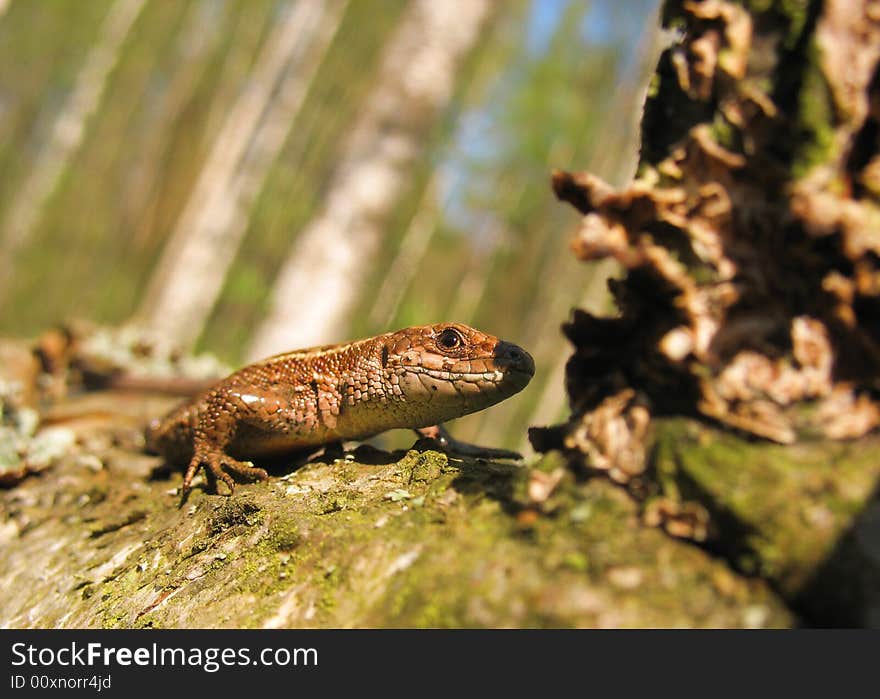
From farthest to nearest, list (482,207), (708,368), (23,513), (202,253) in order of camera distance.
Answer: (482,207), (202,253), (23,513), (708,368)

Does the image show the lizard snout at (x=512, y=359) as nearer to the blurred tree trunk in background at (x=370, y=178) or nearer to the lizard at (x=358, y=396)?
the lizard at (x=358, y=396)

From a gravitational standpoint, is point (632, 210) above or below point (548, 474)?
above

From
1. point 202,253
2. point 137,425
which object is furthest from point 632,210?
point 202,253

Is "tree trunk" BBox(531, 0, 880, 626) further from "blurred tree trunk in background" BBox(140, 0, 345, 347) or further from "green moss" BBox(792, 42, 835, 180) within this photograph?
"blurred tree trunk in background" BBox(140, 0, 345, 347)

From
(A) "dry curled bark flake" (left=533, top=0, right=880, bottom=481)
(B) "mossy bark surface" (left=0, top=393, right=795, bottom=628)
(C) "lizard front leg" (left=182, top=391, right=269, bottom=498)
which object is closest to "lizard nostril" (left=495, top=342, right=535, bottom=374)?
(B) "mossy bark surface" (left=0, top=393, right=795, bottom=628)

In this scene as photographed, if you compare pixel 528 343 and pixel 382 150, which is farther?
pixel 528 343

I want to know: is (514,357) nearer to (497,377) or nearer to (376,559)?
(497,377)

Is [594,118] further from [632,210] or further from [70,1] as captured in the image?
[70,1]

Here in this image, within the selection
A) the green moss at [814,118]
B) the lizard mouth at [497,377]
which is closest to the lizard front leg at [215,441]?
the lizard mouth at [497,377]
